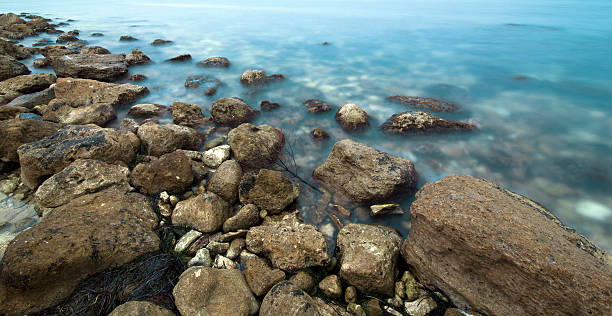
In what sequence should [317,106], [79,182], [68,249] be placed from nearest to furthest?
[68,249] → [79,182] → [317,106]

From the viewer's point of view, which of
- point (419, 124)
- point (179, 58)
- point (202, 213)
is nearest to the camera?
point (202, 213)

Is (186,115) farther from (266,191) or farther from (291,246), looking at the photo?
(291,246)

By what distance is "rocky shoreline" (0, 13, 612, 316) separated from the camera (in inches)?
108

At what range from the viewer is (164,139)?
5.67 meters

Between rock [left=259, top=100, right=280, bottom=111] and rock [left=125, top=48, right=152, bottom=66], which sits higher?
rock [left=125, top=48, right=152, bottom=66]

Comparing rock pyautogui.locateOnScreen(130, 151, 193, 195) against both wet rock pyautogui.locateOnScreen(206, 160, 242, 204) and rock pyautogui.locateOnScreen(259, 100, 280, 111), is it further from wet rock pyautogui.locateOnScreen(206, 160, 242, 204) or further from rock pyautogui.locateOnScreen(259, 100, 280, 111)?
rock pyautogui.locateOnScreen(259, 100, 280, 111)

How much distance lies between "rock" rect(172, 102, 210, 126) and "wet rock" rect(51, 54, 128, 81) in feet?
19.5

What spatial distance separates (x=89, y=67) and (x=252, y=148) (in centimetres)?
950

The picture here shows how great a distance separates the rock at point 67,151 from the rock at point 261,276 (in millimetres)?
3602

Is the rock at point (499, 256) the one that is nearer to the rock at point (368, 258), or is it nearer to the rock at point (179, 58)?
the rock at point (368, 258)

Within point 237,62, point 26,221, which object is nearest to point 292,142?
point 26,221

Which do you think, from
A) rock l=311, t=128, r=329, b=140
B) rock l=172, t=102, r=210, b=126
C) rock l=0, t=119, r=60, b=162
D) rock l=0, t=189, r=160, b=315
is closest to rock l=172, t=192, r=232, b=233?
rock l=0, t=189, r=160, b=315

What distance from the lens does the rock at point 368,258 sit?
123 inches

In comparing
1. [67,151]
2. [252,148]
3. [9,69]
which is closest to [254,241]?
[252,148]
